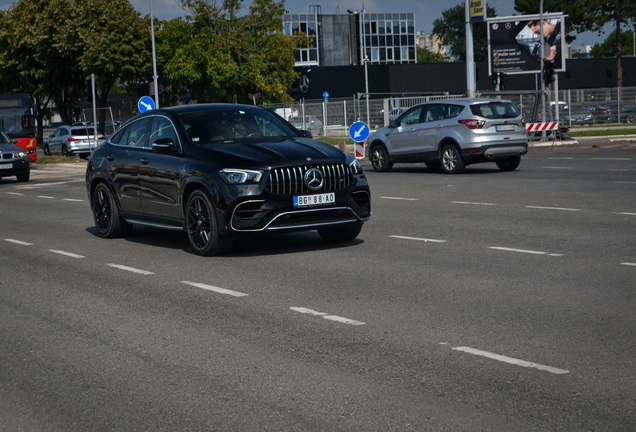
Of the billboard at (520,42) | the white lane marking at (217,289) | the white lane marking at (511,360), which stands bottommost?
the white lane marking at (511,360)

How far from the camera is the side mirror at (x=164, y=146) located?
11.1 meters

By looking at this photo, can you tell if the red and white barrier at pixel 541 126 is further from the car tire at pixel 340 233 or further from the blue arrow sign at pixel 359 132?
the car tire at pixel 340 233

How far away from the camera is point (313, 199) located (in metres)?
10.3

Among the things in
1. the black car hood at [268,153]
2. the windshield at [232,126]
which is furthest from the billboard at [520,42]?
the black car hood at [268,153]

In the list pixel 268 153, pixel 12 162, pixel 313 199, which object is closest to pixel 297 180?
pixel 313 199

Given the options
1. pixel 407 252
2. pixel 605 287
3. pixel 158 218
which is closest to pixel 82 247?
pixel 158 218

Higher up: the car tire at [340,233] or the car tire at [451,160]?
the car tire at [451,160]

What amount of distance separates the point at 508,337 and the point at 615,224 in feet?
21.1

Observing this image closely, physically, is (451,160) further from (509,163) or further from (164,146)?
(164,146)

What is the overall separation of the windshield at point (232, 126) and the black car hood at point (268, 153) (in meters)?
0.26

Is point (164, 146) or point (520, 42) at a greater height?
point (520, 42)

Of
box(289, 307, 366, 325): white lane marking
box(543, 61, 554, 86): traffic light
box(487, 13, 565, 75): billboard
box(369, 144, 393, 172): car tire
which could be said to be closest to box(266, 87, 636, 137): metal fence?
box(487, 13, 565, 75): billboard

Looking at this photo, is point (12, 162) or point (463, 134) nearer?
point (463, 134)

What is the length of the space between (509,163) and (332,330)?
675 inches
